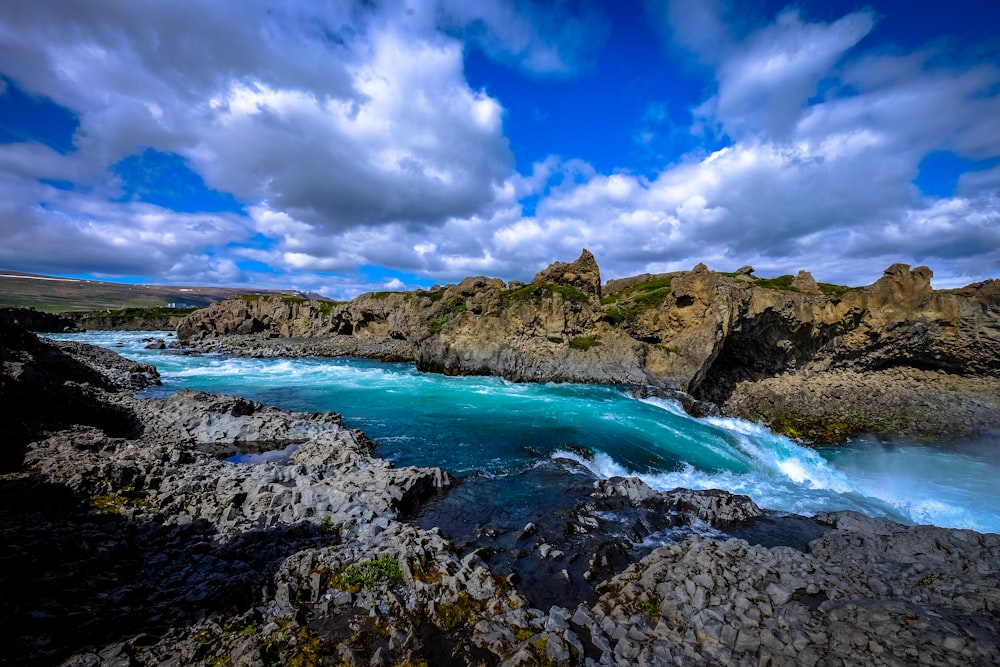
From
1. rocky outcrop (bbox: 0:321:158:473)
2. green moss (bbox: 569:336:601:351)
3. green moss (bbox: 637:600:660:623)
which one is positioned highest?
green moss (bbox: 569:336:601:351)

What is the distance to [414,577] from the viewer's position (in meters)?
7.66

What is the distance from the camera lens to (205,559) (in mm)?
7785

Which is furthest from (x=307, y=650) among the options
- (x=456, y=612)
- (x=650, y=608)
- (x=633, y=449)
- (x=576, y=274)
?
(x=576, y=274)

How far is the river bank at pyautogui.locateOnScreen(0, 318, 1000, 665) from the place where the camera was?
18.7ft

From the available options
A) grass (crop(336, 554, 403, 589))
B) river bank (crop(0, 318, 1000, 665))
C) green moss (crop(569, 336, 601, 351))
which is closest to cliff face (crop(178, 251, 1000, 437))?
green moss (crop(569, 336, 601, 351))

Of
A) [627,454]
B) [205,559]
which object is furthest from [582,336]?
[205,559]

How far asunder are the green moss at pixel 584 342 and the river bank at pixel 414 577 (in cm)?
2924

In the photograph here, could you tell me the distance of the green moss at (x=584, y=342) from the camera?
41.1m

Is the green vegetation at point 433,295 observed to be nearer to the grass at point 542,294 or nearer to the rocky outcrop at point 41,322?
the grass at point 542,294

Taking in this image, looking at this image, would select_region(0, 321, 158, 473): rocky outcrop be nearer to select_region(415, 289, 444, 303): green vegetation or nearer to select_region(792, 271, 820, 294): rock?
select_region(415, 289, 444, 303): green vegetation

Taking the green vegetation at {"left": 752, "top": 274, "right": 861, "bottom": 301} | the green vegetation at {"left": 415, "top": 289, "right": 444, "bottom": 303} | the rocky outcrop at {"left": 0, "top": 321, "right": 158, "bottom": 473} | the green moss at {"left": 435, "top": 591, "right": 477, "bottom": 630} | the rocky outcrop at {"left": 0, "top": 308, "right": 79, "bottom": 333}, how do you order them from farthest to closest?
1. the rocky outcrop at {"left": 0, "top": 308, "right": 79, "bottom": 333}
2. the green vegetation at {"left": 415, "top": 289, "right": 444, "bottom": 303}
3. the green vegetation at {"left": 752, "top": 274, "right": 861, "bottom": 301}
4. the rocky outcrop at {"left": 0, "top": 321, "right": 158, "bottom": 473}
5. the green moss at {"left": 435, "top": 591, "right": 477, "bottom": 630}

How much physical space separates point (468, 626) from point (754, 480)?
1575 centimetres

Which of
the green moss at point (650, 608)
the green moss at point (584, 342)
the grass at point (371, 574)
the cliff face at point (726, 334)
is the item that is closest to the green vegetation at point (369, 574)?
the grass at point (371, 574)

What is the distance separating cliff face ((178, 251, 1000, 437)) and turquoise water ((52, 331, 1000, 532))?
19.6ft
